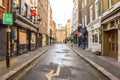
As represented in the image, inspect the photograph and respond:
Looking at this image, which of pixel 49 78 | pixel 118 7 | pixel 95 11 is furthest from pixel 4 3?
pixel 95 11

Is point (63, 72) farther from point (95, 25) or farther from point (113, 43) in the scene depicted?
point (95, 25)

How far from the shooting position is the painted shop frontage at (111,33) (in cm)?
1955

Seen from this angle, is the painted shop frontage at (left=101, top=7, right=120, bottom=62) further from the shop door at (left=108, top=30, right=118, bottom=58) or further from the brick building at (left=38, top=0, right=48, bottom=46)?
the brick building at (left=38, top=0, right=48, bottom=46)

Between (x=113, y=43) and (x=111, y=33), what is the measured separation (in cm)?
139

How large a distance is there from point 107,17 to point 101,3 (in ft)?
13.4

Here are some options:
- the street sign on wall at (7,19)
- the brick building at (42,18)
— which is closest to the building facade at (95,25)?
the street sign on wall at (7,19)

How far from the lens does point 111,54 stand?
77.2 feet

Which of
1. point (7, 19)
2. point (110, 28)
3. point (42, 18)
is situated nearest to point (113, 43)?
point (110, 28)

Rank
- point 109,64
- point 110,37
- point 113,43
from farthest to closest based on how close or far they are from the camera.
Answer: point 110,37 < point 113,43 < point 109,64

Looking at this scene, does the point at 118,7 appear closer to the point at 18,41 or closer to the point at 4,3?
the point at 4,3

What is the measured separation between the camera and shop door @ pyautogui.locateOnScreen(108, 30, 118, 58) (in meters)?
21.5

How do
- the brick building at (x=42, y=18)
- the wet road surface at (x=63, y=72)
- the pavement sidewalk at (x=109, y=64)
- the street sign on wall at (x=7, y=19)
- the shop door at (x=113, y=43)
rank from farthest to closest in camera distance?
the brick building at (x=42, y=18) → the shop door at (x=113, y=43) → the street sign on wall at (x=7, y=19) → the pavement sidewalk at (x=109, y=64) → the wet road surface at (x=63, y=72)

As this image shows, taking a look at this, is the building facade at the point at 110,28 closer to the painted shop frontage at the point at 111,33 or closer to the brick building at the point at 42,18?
the painted shop frontage at the point at 111,33

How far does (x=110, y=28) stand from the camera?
21.8 m
